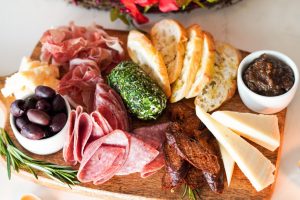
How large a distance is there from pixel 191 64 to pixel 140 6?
20.9 inches

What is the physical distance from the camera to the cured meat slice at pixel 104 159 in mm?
1741

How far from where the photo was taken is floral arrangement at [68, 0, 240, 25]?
2.10 metres

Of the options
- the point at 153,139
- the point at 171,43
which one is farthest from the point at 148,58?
the point at 153,139

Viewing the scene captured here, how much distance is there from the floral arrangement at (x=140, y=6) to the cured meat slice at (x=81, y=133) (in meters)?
0.61

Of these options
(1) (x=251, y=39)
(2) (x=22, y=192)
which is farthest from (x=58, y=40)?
(1) (x=251, y=39)

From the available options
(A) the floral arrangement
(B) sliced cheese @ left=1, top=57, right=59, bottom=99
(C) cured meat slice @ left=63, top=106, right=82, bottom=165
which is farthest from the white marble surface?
(C) cured meat slice @ left=63, top=106, right=82, bottom=165

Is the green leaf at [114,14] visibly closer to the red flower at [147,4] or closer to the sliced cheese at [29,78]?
the red flower at [147,4]

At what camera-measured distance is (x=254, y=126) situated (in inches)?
68.9

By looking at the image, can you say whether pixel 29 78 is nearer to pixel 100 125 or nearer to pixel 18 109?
pixel 18 109

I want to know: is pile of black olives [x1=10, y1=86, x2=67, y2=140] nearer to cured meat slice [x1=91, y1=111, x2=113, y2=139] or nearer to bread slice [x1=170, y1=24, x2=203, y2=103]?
cured meat slice [x1=91, y1=111, x2=113, y2=139]

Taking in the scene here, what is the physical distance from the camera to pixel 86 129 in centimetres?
181

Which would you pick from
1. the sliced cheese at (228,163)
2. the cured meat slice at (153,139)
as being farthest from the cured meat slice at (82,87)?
the sliced cheese at (228,163)

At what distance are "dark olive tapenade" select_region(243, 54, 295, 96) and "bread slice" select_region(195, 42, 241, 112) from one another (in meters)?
0.09

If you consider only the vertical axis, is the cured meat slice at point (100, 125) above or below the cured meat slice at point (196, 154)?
above
